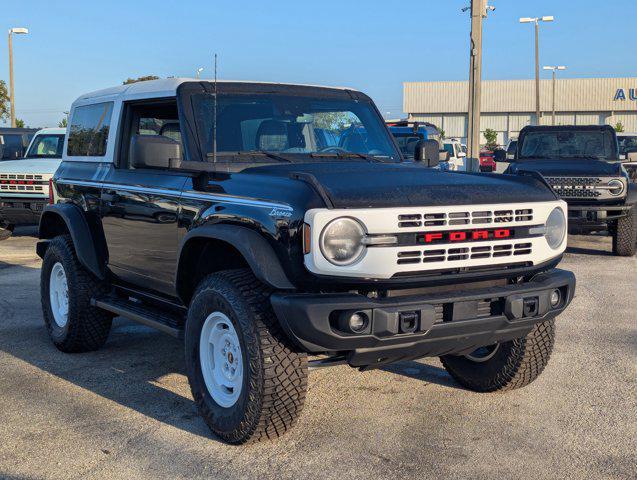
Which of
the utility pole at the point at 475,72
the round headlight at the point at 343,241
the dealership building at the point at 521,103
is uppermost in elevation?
the dealership building at the point at 521,103

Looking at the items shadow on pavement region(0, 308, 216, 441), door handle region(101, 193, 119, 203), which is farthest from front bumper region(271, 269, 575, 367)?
door handle region(101, 193, 119, 203)

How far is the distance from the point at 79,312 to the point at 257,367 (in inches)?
99.1

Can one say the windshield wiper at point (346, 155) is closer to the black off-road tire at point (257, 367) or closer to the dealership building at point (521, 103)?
the black off-road tire at point (257, 367)

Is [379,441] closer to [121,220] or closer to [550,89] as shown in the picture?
[121,220]

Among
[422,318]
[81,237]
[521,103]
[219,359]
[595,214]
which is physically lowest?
[219,359]

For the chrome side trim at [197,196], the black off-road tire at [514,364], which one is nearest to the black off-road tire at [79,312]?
the chrome side trim at [197,196]

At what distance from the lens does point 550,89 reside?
78812 mm

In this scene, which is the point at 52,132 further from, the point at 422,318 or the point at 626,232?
the point at 422,318

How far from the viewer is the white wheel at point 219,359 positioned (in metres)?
4.55

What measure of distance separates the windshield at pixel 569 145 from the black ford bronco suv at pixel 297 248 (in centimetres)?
812

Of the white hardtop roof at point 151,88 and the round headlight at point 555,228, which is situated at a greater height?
the white hardtop roof at point 151,88

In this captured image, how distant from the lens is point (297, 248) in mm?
4102

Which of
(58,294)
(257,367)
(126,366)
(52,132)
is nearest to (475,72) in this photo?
(52,132)

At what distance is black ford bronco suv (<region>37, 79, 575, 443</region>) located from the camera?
4.07 metres
